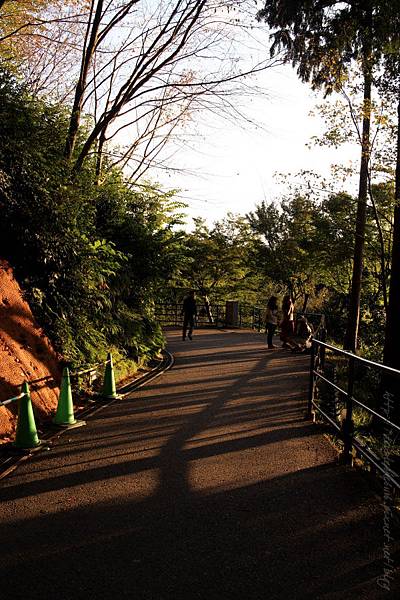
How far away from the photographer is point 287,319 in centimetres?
1587

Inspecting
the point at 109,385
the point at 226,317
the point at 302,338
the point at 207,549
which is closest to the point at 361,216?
the point at 302,338

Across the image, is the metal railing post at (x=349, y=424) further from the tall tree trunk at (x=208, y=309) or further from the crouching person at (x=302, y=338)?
the tall tree trunk at (x=208, y=309)

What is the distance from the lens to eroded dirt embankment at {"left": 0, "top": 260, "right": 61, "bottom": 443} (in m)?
6.50

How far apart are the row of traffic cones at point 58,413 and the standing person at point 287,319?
7.36 m

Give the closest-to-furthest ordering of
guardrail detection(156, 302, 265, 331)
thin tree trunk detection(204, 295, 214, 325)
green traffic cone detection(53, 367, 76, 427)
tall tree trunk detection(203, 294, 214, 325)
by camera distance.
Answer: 1. green traffic cone detection(53, 367, 76, 427)
2. guardrail detection(156, 302, 265, 331)
3. thin tree trunk detection(204, 295, 214, 325)
4. tall tree trunk detection(203, 294, 214, 325)

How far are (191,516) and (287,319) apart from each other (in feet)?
40.2

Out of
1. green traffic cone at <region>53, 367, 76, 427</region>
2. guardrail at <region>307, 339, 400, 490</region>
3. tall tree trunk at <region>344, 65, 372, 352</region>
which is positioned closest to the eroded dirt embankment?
green traffic cone at <region>53, 367, 76, 427</region>

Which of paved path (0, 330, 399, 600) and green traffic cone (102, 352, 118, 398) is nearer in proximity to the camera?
paved path (0, 330, 399, 600)

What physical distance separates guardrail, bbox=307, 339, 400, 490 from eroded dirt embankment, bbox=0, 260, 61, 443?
401 centimetres

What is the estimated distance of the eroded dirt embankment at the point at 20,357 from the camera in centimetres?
650

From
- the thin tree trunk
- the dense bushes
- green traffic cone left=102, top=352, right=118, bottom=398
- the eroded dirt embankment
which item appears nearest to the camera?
the eroded dirt embankment

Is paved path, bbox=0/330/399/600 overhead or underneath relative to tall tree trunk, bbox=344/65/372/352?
underneath

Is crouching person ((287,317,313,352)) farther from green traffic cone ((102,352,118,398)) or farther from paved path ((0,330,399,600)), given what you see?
paved path ((0,330,399,600))

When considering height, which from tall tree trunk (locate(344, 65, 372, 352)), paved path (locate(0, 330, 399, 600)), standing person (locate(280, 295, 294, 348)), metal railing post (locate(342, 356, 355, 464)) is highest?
tall tree trunk (locate(344, 65, 372, 352))
